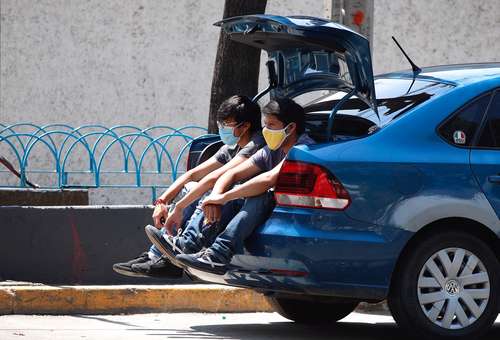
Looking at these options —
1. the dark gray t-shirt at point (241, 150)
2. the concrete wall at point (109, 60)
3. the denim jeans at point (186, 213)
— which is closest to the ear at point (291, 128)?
the dark gray t-shirt at point (241, 150)

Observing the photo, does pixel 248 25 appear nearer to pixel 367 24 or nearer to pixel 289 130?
pixel 289 130

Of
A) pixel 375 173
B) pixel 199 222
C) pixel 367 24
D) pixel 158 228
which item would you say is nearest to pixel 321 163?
pixel 375 173

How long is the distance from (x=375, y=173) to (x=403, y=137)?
28 centimetres

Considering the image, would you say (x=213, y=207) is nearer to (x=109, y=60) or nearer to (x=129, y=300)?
(x=129, y=300)

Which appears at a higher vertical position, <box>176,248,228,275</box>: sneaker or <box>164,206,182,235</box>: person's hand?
<box>164,206,182,235</box>: person's hand

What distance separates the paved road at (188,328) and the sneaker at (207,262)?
70 centimetres

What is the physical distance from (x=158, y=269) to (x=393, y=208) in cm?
155

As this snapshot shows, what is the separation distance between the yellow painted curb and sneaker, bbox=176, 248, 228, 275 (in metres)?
1.89

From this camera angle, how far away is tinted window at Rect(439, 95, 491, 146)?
6844 millimetres

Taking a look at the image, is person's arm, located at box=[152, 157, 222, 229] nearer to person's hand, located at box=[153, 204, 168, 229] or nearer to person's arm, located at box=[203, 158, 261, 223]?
person's hand, located at box=[153, 204, 168, 229]

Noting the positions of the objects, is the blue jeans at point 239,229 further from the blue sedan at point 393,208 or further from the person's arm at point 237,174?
the person's arm at point 237,174

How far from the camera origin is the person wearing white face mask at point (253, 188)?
6668 mm

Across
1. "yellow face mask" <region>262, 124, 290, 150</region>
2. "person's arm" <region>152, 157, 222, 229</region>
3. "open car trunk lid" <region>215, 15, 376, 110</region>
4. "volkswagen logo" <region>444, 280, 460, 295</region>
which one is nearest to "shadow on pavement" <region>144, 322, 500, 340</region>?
"volkswagen logo" <region>444, 280, 460, 295</region>

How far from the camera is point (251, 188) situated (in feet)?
22.2
